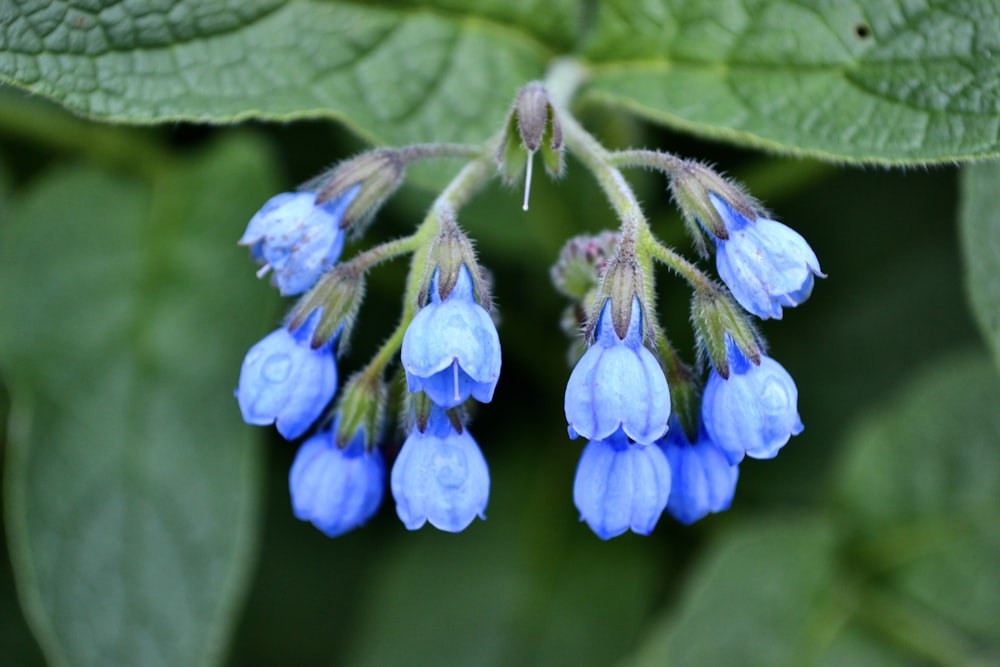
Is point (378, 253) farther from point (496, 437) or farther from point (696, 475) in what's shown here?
point (496, 437)

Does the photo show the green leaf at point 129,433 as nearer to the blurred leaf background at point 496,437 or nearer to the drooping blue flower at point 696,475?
the blurred leaf background at point 496,437

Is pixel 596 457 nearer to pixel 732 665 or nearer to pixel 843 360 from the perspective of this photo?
pixel 732 665

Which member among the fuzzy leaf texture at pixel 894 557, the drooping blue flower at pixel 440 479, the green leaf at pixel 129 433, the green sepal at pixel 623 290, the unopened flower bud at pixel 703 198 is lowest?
the fuzzy leaf texture at pixel 894 557

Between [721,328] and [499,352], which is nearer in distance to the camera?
[499,352]

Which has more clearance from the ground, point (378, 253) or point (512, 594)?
point (378, 253)

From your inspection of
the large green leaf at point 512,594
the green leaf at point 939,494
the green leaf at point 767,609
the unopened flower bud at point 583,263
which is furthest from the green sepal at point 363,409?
the green leaf at point 939,494

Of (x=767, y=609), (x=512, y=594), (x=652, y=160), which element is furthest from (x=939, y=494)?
(x=652, y=160)

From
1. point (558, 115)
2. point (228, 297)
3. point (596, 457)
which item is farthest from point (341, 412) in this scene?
point (228, 297)

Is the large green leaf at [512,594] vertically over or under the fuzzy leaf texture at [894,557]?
under
